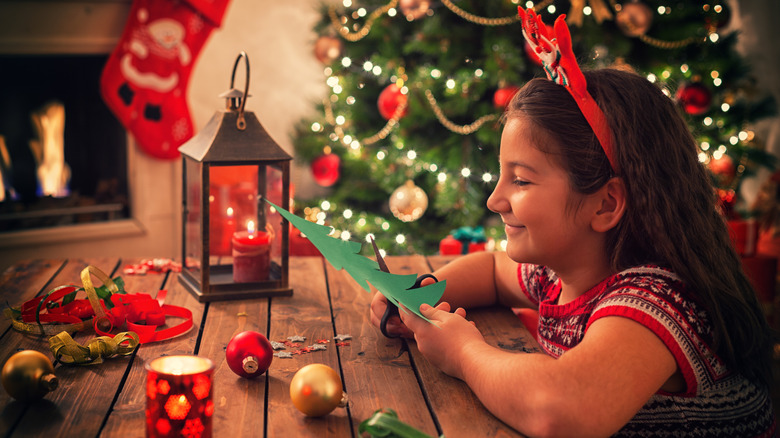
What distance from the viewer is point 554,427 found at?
35.6 inches

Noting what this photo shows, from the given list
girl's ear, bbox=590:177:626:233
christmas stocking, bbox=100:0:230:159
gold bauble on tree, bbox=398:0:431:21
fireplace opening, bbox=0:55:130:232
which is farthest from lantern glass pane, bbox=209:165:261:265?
fireplace opening, bbox=0:55:130:232

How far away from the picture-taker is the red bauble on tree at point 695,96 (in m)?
3.17

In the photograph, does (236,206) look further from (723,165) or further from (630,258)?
(723,165)

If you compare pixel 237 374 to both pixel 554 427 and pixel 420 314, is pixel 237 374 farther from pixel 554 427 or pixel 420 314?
pixel 554 427

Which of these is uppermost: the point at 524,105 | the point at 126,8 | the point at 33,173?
the point at 126,8

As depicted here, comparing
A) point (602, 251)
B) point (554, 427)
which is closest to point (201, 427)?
point (554, 427)

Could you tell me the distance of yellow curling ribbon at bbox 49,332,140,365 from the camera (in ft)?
3.61

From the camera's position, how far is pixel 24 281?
5.03 ft

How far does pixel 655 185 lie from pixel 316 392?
2.06 ft

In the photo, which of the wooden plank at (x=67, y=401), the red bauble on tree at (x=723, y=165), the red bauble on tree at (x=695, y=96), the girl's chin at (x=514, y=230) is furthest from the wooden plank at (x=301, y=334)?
the red bauble on tree at (x=723, y=165)

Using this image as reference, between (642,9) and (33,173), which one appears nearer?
(642,9)

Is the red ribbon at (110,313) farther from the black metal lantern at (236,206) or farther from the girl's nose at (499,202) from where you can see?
the girl's nose at (499,202)

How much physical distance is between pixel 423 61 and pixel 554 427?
2686 mm

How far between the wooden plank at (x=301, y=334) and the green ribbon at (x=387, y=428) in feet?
0.16
